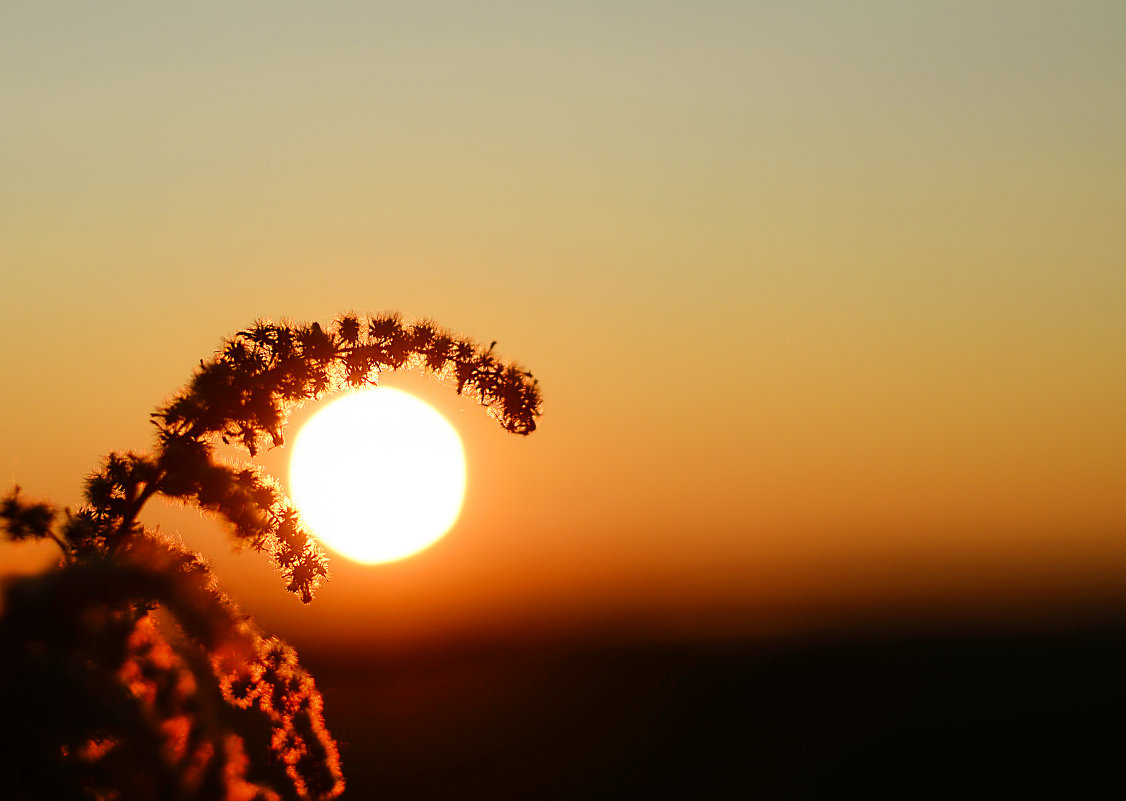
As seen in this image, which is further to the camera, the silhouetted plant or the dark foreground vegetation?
the dark foreground vegetation

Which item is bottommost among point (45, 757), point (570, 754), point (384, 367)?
point (45, 757)

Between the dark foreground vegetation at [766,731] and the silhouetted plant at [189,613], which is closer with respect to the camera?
the silhouetted plant at [189,613]

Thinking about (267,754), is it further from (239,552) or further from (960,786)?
(960,786)

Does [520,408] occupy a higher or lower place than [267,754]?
higher

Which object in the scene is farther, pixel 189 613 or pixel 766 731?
pixel 766 731

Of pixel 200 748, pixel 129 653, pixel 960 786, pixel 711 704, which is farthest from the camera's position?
pixel 711 704

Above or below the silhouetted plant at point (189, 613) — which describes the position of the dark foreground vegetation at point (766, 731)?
above

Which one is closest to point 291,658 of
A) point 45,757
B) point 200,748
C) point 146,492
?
point 146,492

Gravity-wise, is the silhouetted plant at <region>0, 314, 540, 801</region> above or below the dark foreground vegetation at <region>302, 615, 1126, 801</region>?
below
